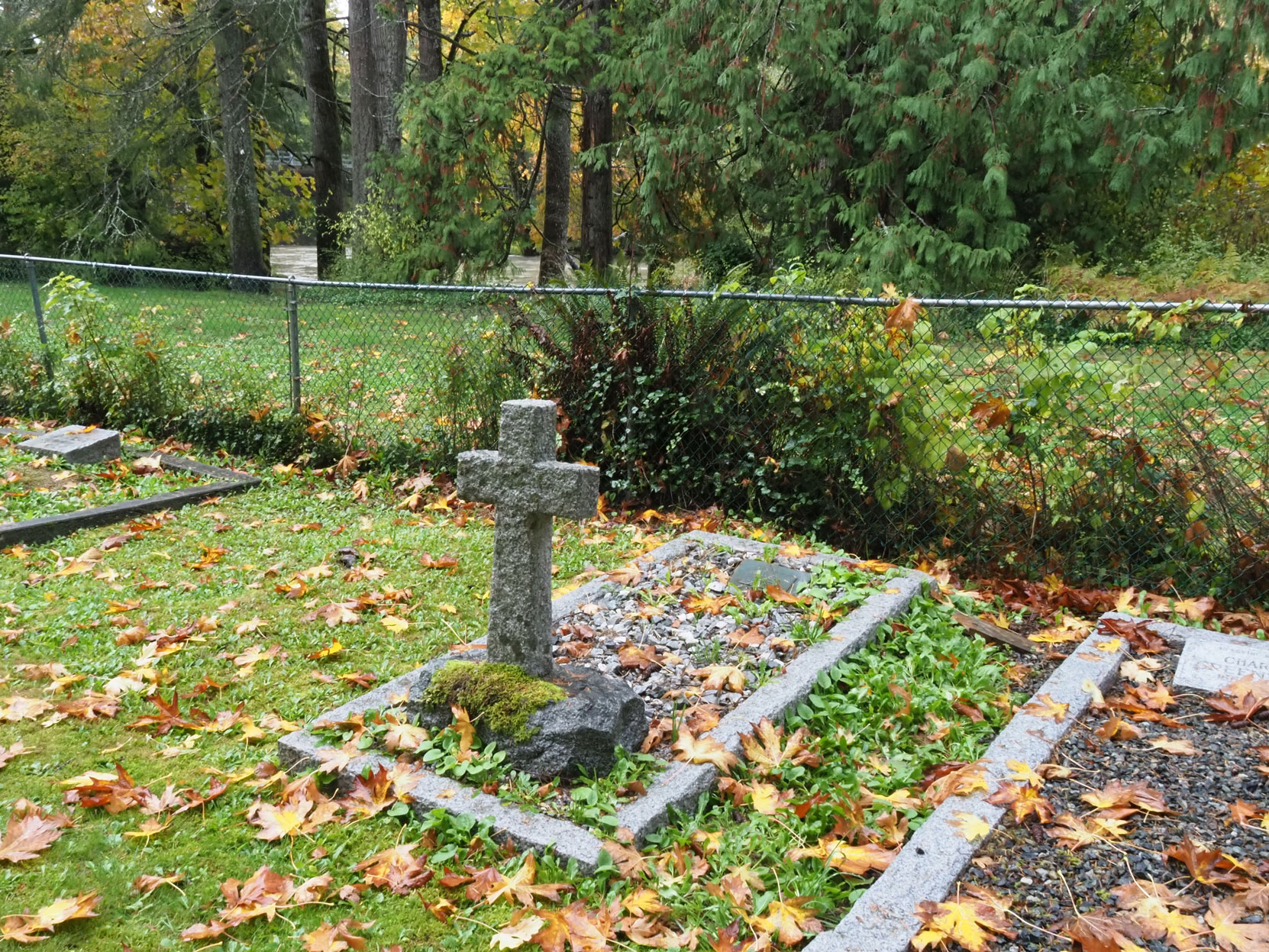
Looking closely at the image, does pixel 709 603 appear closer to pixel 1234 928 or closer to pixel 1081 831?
pixel 1081 831

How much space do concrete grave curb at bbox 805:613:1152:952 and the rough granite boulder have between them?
0.94 meters

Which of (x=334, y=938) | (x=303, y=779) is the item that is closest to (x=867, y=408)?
(x=303, y=779)

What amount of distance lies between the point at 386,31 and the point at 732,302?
14.0m

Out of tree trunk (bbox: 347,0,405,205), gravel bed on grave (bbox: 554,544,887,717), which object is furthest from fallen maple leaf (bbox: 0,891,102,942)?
tree trunk (bbox: 347,0,405,205)

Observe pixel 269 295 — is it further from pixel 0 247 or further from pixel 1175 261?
pixel 0 247

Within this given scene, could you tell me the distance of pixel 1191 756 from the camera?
127 inches

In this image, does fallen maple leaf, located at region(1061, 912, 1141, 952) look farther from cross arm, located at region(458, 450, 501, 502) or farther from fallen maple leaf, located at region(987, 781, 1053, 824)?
cross arm, located at region(458, 450, 501, 502)

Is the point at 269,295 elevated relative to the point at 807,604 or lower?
elevated

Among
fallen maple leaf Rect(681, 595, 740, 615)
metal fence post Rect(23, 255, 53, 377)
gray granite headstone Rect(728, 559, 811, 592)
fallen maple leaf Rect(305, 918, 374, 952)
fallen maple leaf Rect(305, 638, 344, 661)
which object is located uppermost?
metal fence post Rect(23, 255, 53, 377)

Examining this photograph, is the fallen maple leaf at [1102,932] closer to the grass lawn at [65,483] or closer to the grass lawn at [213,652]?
the grass lawn at [213,652]

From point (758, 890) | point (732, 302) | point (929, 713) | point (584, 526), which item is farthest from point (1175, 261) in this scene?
point (758, 890)

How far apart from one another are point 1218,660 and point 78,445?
727 cm

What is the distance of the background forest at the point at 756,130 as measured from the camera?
41.2ft

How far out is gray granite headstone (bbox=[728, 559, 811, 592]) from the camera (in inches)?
183
